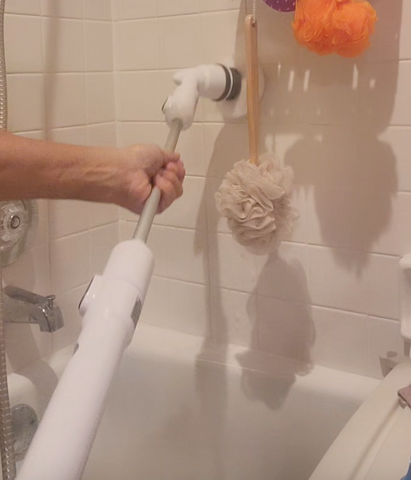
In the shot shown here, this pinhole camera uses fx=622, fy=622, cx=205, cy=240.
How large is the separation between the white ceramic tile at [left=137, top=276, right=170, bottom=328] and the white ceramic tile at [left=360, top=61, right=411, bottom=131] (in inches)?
21.2

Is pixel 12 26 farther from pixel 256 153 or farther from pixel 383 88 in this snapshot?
pixel 383 88

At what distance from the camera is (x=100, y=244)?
1291mm

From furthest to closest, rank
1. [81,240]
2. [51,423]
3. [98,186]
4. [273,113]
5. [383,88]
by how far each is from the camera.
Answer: [81,240] → [273,113] → [383,88] → [98,186] → [51,423]

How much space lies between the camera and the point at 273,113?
108cm

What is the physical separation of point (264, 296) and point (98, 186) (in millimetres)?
486

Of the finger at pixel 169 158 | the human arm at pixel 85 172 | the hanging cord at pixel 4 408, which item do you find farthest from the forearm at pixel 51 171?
the hanging cord at pixel 4 408

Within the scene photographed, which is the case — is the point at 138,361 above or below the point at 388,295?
below

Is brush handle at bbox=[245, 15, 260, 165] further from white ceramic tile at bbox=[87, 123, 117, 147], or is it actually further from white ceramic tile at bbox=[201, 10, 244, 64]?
white ceramic tile at bbox=[87, 123, 117, 147]

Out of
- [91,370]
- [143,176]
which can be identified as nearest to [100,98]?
[143,176]

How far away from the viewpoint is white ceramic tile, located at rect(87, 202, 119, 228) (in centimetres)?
126

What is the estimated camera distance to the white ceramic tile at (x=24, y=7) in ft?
3.46

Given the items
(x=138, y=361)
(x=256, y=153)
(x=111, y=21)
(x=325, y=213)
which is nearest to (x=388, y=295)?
(x=325, y=213)

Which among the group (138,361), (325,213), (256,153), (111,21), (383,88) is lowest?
(138,361)

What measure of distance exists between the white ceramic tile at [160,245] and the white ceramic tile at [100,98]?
247mm
